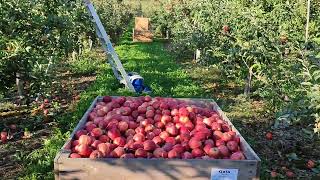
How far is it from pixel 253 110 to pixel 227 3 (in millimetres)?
3716

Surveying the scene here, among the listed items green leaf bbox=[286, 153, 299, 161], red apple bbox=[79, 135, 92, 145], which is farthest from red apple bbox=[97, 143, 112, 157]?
green leaf bbox=[286, 153, 299, 161]

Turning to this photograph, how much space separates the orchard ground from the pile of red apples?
0.81 meters

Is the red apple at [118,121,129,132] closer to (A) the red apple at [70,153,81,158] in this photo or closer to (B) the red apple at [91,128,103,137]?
(B) the red apple at [91,128,103,137]

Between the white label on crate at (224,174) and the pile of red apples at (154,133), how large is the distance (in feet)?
0.43

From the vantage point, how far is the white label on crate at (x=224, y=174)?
2924mm

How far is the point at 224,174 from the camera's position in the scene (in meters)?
2.93

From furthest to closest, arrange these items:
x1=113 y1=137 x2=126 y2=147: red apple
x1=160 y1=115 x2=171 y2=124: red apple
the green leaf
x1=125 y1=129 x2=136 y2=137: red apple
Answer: the green leaf, x1=160 y1=115 x2=171 y2=124: red apple, x1=125 y1=129 x2=136 y2=137: red apple, x1=113 y1=137 x2=126 y2=147: red apple

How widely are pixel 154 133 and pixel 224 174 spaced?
76cm

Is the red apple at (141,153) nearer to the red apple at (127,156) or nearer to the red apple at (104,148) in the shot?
the red apple at (127,156)

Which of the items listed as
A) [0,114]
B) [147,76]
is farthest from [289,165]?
[147,76]

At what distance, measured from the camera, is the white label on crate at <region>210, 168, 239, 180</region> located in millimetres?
2924

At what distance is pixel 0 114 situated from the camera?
6551mm

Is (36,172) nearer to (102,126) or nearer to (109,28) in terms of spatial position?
(102,126)

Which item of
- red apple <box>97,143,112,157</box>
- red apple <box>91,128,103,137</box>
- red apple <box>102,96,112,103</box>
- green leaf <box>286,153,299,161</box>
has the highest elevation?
red apple <box>102,96,112,103</box>
